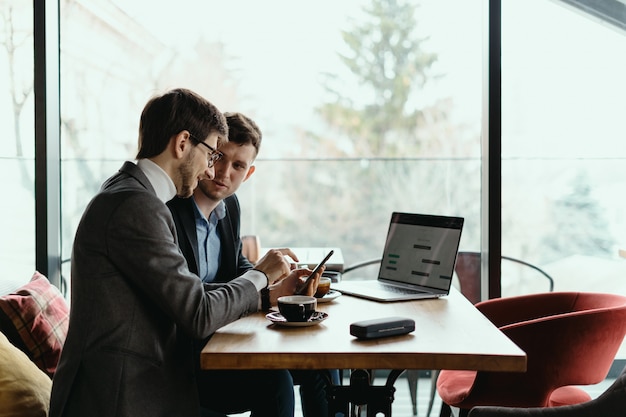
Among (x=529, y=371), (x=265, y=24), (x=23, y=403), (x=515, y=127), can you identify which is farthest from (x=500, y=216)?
(x=265, y=24)

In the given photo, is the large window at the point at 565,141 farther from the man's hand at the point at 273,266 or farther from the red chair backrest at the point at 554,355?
the man's hand at the point at 273,266

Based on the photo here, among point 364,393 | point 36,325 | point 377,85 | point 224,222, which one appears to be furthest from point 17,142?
point 377,85

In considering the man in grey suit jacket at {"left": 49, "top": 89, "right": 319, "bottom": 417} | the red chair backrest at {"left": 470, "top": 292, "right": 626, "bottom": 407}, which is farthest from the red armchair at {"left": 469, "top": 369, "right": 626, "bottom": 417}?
the man in grey suit jacket at {"left": 49, "top": 89, "right": 319, "bottom": 417}

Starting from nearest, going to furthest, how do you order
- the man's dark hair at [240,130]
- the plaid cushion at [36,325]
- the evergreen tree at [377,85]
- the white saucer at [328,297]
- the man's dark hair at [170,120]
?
the man's dark hair at [170,120]
the white saucer at [328,297]
the plaid cushion at [36,325]
the man's dark hair at [240,130]
the evergreen tree at [377,85]

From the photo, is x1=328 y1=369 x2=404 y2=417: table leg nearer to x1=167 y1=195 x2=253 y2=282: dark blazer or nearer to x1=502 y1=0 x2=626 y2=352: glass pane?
x1=167 y1=195 x2=253 y2=282: dark blazer

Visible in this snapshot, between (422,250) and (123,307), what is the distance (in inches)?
44.5

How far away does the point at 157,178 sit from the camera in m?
1.71

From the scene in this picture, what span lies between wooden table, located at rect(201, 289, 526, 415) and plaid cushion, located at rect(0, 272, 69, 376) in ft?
2.59

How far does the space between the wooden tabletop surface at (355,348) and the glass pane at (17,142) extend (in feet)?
5.70

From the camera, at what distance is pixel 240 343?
161 centimetres

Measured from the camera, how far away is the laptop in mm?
2246

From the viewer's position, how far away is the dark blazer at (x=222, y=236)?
2.18 meters

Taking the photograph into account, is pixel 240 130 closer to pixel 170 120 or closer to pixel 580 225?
pixel 170 120

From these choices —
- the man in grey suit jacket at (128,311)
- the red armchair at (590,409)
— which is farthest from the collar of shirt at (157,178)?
the red armchair at (590,409)
